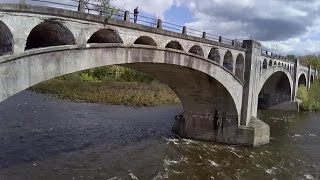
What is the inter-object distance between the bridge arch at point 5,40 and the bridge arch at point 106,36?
5550mm

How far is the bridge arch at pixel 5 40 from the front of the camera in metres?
14.0

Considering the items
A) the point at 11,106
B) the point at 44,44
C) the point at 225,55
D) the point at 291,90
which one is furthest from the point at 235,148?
the point at 291,90

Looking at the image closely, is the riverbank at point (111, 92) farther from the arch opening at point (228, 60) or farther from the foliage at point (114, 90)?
the arch opening at point (228, 60)

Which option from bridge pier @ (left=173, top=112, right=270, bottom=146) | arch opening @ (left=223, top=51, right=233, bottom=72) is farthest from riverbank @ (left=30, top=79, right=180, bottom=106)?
arch opening @ (left=223, top=51, right=233, bottom=72)

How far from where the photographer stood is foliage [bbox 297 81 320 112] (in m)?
64.7

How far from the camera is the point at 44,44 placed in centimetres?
1747

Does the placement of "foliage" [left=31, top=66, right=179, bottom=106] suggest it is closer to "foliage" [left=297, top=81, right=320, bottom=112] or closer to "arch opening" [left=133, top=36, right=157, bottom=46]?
"foliage" [left=297, top=81, right=320, bottom=112]

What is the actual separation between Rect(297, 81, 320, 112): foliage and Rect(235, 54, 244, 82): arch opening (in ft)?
115

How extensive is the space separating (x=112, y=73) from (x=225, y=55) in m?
58.1

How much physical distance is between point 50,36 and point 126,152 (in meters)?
13.1

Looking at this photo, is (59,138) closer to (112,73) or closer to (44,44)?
(44,44)

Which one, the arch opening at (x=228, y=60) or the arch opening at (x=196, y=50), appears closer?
the arch opening at (x=196, y=50)

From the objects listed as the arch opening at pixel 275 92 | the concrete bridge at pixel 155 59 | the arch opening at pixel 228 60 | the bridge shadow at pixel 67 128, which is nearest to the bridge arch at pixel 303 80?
the arch opening at pixel 275 92

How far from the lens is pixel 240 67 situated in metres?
34.5
